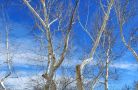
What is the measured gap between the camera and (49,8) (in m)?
14.4

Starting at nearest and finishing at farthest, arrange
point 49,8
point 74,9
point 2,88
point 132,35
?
point 74,9, point 49,8, point 2,88, point 132,35

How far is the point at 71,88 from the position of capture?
77.0ft

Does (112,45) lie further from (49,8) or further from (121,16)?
(49,8)

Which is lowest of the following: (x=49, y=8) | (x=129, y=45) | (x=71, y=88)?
(x=71, y=88)

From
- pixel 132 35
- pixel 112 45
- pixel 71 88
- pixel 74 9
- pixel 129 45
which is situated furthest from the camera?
pixel 112 45

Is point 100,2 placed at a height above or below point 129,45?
above

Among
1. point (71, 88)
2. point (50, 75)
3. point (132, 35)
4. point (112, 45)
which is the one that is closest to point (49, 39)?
point (50, 75)

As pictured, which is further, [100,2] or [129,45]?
[129,45]

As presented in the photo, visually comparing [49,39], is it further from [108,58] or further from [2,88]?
[108,58]

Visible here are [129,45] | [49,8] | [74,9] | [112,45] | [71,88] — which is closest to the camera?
[74,9]

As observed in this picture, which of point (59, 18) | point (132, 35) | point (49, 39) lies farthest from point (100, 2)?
point (132, 35)

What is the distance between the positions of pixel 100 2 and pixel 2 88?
5.58 m

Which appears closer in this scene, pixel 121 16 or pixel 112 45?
pixel 121 16

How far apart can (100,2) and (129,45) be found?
152 inches
